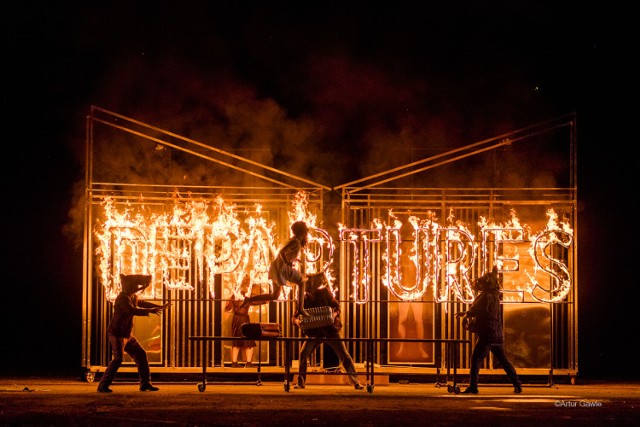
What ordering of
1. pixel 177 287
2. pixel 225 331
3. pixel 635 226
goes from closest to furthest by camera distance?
pixel 177 287, pixel 225 331, pixel 635 226

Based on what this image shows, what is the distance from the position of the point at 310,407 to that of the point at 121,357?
10.1 feet

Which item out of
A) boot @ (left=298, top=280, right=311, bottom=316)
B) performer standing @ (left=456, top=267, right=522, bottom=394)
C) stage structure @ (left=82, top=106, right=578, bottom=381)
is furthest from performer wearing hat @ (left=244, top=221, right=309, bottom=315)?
performer standing @ (left=456, top=267, right=522, bottom=394)

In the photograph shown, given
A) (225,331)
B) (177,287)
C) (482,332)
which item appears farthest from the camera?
(225,331)

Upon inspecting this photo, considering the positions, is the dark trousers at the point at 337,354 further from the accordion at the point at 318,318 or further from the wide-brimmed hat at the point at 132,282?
the wide-brimmed hat at the point at 132,282

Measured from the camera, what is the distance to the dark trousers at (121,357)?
12.0m

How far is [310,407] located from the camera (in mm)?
10562

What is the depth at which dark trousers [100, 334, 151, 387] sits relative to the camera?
39.5ft

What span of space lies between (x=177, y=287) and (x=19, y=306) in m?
5.72

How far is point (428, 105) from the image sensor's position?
1859cm

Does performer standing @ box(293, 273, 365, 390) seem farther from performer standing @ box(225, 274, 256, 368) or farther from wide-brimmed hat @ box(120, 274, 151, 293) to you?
wide-brimmed hat @ box(120, 274, 151, 293)

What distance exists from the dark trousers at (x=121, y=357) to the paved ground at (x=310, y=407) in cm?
23

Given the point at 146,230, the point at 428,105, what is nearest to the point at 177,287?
the point at 146,230

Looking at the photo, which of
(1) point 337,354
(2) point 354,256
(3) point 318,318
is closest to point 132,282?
(3) point 318,318

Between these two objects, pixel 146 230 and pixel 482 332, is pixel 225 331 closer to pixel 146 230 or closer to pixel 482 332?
pixel 146 230
